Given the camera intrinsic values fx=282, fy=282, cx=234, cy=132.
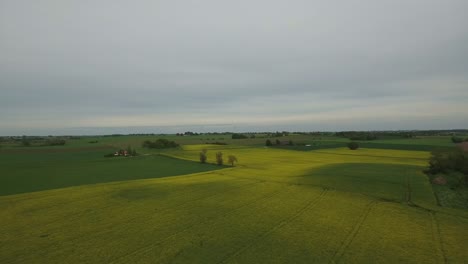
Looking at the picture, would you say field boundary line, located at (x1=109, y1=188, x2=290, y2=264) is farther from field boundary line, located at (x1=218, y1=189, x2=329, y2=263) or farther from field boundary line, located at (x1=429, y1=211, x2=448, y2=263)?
field boundary line, located at (x1=429, y1=211, x2=448, y2=263)

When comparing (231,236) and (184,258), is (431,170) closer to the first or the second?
(231,236)

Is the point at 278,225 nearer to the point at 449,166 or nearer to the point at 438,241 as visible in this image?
the point at 438,241

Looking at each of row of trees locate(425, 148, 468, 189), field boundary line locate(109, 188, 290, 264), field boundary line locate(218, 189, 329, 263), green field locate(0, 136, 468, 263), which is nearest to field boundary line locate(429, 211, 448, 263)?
green field locate(0, 136, 468, 263)

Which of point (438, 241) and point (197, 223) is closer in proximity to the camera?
point (438, 241)

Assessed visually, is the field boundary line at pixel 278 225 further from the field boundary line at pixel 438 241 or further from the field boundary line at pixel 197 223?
the field boundary line at pixel 438 241

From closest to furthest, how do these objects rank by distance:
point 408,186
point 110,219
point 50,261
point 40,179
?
point 50,261 → point 110,219 → point 408,186 → point 40,179

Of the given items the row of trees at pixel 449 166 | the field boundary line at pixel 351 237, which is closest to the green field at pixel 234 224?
the field boundary line at pixel 351 237

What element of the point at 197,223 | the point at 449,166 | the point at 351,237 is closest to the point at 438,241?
the point at 351,237

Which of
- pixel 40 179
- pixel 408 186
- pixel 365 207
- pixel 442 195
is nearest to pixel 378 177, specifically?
pixel 408 186
